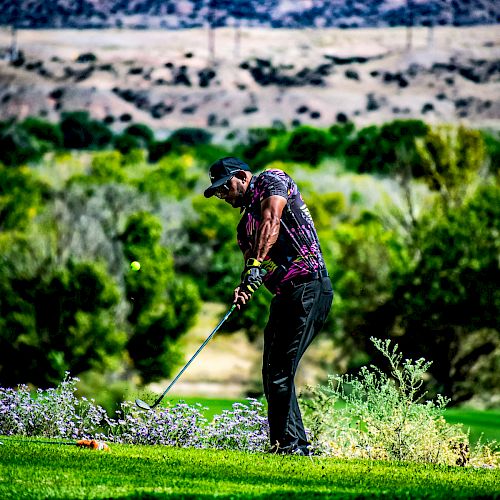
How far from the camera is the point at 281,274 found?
733 cm

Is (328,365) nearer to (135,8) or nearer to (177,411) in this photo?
(177,411)

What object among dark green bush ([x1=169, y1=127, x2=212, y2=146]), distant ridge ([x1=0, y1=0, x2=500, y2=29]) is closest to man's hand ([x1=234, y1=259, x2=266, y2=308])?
dark green bush ([x1=169, y1=127, x2=212, y2=146])

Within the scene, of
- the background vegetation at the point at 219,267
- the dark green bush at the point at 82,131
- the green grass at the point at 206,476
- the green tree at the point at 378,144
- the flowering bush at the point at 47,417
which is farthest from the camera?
the dark green bush at the point at 82,131

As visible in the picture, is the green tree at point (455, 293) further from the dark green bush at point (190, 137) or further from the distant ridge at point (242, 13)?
the distant ridge at point (242, 13)

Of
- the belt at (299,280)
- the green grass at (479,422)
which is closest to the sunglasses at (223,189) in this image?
the belt at (299,280)

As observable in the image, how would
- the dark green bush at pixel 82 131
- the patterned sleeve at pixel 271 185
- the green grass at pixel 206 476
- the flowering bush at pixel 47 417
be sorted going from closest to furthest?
1. the green grass at pixel 206 476
2. the patterned sleeve at pixel 271 185
3. the flowering bush at pixel 47 417
4. the dark green bush at pixel 82 131

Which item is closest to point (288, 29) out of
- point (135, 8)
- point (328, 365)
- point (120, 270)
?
point (135, 8)

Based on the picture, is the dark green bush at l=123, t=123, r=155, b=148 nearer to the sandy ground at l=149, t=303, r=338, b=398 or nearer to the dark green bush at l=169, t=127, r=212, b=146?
the dark green bush at l=169, t=127, r=212, b=146

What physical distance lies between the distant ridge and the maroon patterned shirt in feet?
298

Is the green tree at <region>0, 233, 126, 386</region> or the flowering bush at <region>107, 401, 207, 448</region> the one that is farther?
the green tree at <region>0, 233, 126, 386</region>

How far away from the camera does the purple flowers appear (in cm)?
839

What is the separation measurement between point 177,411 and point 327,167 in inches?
2978

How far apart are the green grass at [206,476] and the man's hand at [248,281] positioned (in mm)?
1033

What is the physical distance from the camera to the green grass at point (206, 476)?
5.50 m
